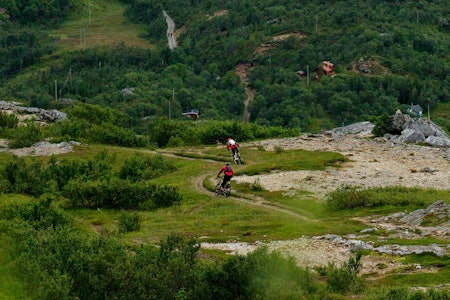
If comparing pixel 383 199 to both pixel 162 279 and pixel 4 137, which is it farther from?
pixel 4 137

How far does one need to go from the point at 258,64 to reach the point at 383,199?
7986 cm

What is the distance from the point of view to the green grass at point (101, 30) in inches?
4958

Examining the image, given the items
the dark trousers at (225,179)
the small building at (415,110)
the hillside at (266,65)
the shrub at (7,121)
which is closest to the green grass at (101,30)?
the hillside at (266,65)

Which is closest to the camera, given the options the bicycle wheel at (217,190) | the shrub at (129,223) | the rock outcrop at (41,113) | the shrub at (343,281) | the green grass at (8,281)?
the green grass at (8,281)

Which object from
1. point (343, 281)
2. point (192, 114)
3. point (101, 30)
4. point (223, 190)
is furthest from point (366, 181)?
point (101, 30)

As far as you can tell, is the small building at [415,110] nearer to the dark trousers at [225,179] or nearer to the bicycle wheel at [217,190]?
the bicycle wheel at [217,190]

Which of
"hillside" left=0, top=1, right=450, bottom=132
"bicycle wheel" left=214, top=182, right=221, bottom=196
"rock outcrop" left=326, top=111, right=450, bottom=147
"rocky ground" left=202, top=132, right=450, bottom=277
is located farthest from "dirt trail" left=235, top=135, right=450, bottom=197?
"hillside" left=0, top=1, right=450, bottom=132

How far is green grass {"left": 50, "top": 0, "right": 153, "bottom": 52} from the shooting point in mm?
125938

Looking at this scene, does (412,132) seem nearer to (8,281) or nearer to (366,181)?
(366,181)

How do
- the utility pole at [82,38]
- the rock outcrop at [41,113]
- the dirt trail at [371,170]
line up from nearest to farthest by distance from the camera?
the dirt trail at [371,170], the rock outcrop at [41,113], the utility pole at [82,38]

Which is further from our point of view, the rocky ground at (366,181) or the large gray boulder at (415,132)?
the large gray boulder at (415,132)

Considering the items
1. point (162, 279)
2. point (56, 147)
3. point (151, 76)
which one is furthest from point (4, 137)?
point (151, 76)

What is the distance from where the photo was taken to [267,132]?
56812 mm

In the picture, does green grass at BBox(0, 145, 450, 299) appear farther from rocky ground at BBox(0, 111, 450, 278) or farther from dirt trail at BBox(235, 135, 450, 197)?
dirt trail at BBox(235, 135, 450, 197)
